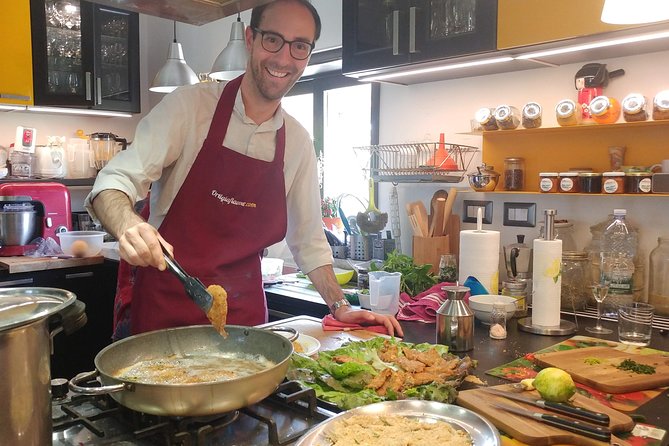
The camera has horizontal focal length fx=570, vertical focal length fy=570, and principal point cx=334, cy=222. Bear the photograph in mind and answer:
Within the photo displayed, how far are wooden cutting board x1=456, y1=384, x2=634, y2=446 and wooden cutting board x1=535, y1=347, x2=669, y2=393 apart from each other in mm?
139

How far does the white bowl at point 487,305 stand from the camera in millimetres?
1899

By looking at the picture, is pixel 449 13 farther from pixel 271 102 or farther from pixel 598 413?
pixel 598 413

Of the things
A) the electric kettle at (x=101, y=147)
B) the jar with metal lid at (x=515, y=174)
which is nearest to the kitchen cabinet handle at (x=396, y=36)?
the jar with metal lid at (x=515, y=174)

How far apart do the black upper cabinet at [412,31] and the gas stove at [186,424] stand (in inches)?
57.7

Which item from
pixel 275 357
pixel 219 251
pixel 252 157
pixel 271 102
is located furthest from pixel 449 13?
pixel 275 357

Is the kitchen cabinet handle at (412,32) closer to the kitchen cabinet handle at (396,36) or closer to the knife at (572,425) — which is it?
the kitchen cabinet handle at (396,36)

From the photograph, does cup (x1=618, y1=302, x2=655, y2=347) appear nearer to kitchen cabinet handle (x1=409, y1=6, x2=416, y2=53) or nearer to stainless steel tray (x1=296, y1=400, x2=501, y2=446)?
→ stainless steel tray (x1=296, y1=400, x2=501, y2=446)

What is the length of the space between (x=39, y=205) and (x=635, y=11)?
3.29m

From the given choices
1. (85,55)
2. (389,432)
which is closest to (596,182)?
(389,432)

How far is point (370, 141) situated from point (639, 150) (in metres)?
1.39

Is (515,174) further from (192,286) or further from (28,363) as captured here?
(28,363)

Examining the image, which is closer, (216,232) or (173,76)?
(216,232)

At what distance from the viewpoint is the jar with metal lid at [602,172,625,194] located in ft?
A: 6.59

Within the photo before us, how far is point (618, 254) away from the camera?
2074mm
